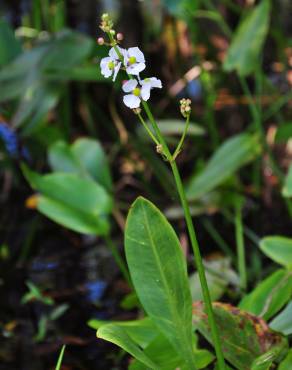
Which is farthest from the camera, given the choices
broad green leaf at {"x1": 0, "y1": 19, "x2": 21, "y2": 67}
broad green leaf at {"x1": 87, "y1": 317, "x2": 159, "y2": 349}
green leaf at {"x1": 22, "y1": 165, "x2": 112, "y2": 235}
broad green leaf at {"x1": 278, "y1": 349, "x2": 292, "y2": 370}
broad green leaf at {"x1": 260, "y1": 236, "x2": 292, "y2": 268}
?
broad green leaf at {"x1": 0, "y1": 19, "x2": 21, "y2": 67}

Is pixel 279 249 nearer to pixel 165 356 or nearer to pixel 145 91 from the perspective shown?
pixel 165 356

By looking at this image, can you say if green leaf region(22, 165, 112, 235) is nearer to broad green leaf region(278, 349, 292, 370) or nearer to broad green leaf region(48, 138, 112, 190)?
broad green leaf region(48, 138, 112, 190)

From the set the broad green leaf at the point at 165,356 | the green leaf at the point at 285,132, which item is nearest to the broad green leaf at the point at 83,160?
the green leaf at the point at 285,132

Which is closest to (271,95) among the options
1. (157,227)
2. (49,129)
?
(49,129)

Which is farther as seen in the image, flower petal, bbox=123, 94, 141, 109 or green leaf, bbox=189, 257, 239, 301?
green leaf, bbox=189, 257, 239, 301

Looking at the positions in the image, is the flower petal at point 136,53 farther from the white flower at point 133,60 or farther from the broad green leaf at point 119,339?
the broad green leaf at point 119,339

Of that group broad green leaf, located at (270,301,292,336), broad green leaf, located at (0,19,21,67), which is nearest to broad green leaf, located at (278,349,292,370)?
broad green leaf, located at (270,301,292,336)
